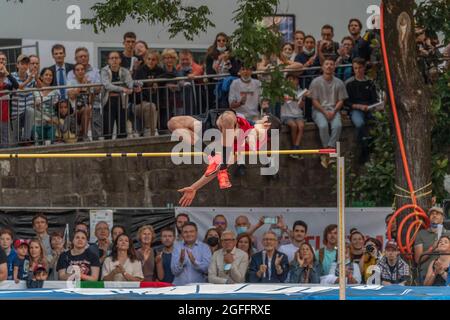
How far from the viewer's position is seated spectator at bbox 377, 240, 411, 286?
15.4 m

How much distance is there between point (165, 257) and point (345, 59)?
14.6 feet

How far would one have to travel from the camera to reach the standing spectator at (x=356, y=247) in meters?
15.8

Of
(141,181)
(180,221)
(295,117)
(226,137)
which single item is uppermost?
(295,117)

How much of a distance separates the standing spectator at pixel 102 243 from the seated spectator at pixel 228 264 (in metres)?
1.24

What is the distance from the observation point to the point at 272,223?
1616cm

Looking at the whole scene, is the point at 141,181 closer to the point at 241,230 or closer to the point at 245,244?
the point at 241,230

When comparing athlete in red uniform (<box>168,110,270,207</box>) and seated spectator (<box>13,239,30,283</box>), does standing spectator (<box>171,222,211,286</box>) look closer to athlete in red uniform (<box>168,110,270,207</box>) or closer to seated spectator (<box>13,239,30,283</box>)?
athlete in red uniform (<box>168,110,270,207</box>)

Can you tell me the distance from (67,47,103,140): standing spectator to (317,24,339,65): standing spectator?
3.08m

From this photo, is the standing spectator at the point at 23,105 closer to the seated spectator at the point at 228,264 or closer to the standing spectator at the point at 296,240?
the seated spectator at the point at 228,264

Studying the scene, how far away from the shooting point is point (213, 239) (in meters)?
16.1

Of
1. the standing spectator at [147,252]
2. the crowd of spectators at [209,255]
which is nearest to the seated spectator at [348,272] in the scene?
Result: the crowd of spectators at [209,255]

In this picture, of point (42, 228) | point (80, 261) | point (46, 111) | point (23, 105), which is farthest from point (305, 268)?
point (23, 105)
